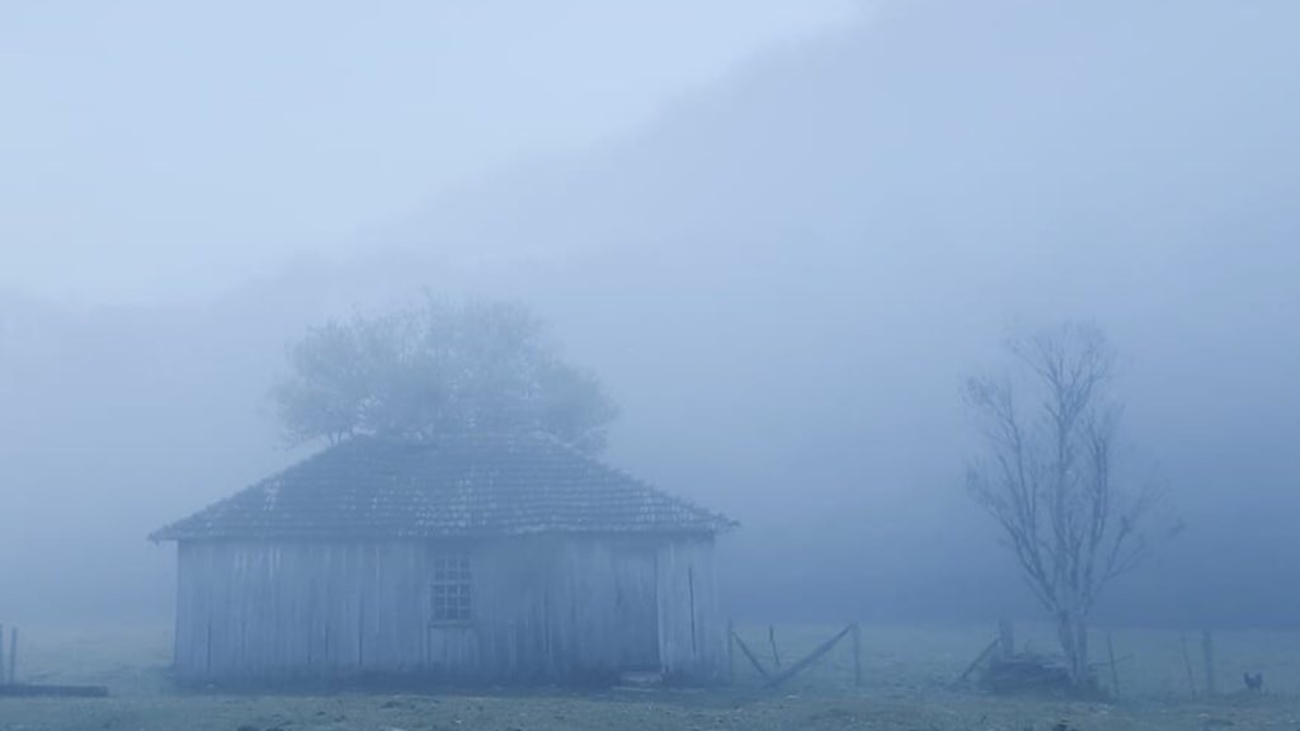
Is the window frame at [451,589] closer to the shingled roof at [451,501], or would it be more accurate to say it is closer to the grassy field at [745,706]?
the shingled roof at [451,501]

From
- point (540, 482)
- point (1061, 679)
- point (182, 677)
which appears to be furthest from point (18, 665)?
point (1061, 679)

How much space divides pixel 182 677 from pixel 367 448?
7.58m

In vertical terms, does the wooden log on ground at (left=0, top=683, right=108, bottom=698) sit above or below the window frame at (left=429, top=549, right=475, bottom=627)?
below

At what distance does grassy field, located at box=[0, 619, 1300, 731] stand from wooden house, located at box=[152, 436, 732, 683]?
1.72 meters

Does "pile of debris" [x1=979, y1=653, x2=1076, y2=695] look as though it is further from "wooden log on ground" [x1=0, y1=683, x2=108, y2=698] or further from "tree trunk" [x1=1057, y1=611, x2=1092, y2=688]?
"wooden log on ground" [x1=0, y1=683, x2=108, y2=698]

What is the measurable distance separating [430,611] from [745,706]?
9.83 m

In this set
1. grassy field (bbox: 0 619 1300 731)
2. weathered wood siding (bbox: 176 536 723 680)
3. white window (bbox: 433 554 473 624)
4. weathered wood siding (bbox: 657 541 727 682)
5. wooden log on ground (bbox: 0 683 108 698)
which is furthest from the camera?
white window (bbox: 433 554 473 624)

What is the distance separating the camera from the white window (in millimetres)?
32844

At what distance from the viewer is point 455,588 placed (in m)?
33.1

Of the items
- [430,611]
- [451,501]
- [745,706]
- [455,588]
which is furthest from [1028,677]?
[451,501]

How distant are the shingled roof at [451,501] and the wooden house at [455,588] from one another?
54mm

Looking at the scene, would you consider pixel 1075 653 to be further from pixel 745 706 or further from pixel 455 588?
pixel 455 588

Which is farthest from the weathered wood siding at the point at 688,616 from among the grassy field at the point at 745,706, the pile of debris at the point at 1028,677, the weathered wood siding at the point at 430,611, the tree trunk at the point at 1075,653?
the tree trunk at the point at 1075,653

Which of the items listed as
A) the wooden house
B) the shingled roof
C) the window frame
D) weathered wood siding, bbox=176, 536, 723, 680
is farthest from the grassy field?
the shingled roof
